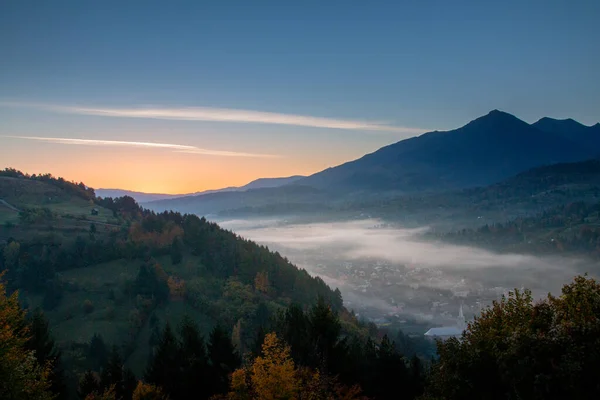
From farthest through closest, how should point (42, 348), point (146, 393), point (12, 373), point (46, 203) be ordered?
point (46, 203), point (42, 348), point (146, 393), point (12, 373)

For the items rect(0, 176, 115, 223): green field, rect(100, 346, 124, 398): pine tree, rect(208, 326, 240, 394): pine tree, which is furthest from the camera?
rect(0, 176, 115, 223): green field

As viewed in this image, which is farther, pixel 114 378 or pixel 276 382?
pixel 114 378

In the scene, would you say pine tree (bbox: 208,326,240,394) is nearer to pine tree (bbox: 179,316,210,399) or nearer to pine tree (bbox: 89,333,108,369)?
pine tree (bbox: 179,316,210,399)

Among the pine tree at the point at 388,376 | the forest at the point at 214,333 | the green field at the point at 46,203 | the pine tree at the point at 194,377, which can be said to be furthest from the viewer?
the green field at the point at 46,203

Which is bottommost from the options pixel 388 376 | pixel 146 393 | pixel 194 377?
pixel 388 376

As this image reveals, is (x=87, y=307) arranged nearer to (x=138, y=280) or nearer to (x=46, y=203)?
(x=138, y=280)

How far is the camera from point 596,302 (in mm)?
24125

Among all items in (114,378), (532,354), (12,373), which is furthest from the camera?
(114,378)

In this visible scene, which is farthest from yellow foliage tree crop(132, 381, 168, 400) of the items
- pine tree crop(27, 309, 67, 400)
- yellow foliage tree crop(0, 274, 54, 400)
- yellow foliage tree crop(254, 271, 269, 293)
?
yellow foliage tree crop(254, 271, 269, 293)

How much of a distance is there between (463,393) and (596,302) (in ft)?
29.9

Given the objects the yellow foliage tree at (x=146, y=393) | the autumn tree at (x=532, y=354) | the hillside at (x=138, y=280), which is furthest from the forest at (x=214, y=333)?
the hillside at (x=138, y=280)

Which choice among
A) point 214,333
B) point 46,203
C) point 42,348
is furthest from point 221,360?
point 46,203

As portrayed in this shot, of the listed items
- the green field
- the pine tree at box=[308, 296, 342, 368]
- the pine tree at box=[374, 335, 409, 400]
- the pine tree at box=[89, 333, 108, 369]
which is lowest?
the pine tree at box=[89, 333, 108, 369]

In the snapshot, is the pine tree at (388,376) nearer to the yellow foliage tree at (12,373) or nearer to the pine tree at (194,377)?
the pine tree at (194,377)
